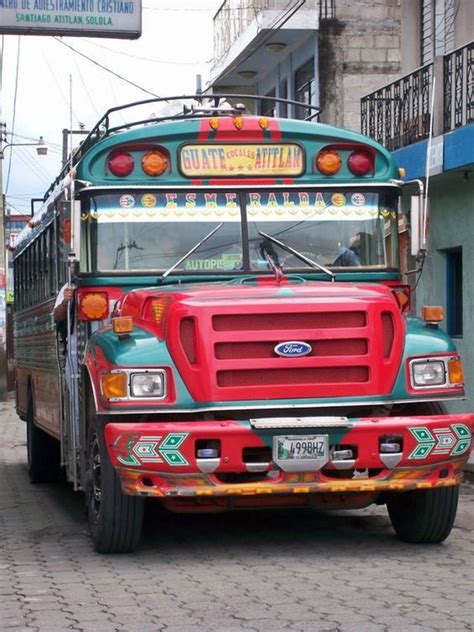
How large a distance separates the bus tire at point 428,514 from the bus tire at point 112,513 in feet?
5.41

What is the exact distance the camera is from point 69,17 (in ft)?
64.3

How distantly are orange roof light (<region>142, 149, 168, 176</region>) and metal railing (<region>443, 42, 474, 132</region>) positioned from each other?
28.0ft

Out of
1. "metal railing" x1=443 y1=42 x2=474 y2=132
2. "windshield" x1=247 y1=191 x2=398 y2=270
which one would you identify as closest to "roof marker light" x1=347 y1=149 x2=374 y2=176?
"windshield" x1=247 y1=191 x2=398 y2=270

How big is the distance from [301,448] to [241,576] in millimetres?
782

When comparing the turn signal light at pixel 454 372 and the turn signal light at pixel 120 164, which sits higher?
the turn signal light at pixel 120 164

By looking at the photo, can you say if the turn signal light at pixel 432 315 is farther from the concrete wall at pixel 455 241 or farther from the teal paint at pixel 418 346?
the concrete wall at pixel 455 241

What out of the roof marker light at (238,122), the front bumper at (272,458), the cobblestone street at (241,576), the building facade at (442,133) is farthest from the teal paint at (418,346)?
the building facade at (442,133)

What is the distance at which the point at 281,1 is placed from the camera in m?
25.6

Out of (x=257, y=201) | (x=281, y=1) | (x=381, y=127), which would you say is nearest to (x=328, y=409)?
(x=257, y=201)

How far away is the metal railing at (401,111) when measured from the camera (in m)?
19.2

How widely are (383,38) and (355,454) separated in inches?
773

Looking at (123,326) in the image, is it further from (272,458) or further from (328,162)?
(328,162)

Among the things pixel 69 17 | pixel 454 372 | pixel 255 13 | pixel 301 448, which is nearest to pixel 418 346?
pixel 454 372

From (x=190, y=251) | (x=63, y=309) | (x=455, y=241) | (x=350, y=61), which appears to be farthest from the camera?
(x=350, y=61)
